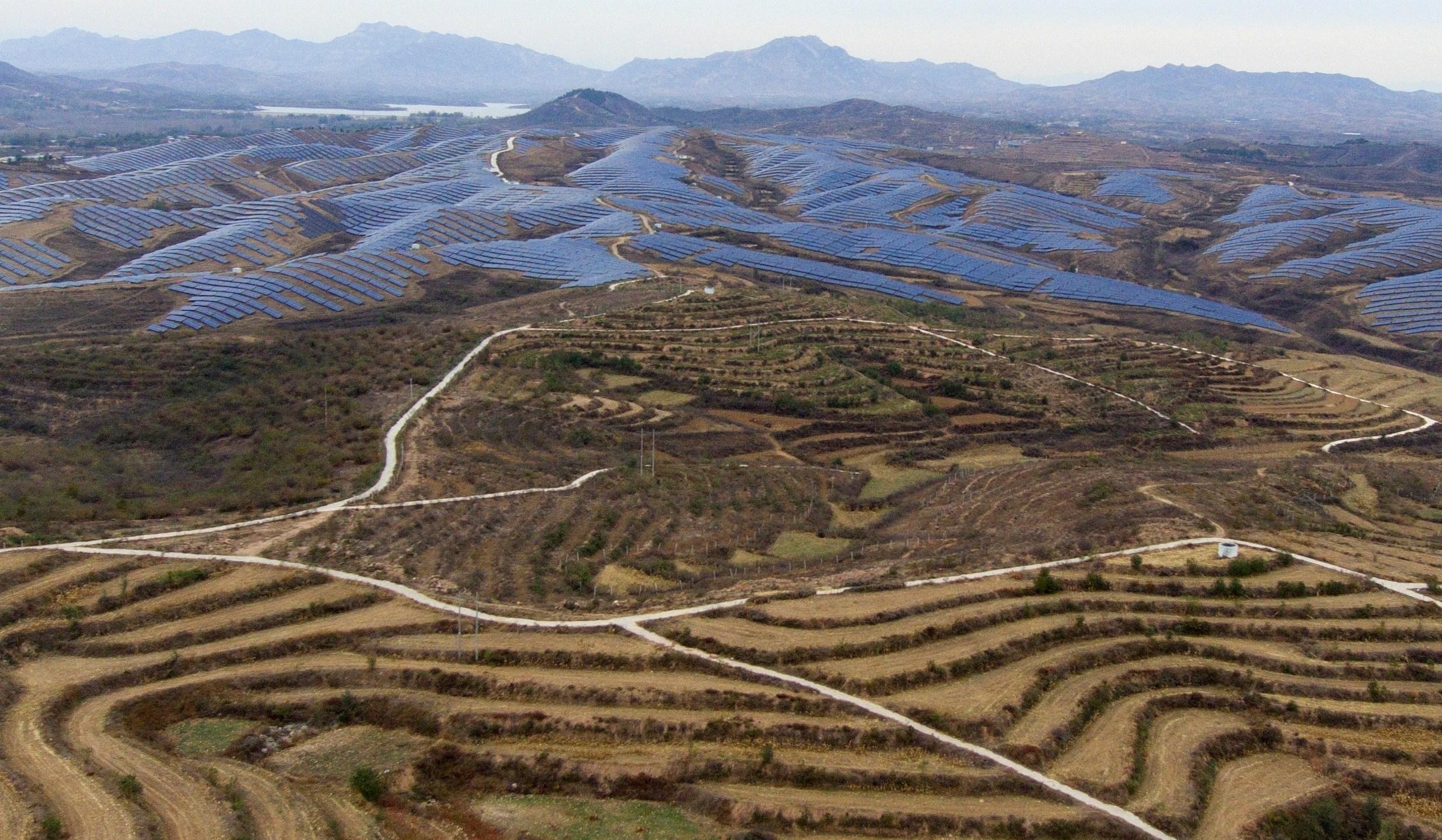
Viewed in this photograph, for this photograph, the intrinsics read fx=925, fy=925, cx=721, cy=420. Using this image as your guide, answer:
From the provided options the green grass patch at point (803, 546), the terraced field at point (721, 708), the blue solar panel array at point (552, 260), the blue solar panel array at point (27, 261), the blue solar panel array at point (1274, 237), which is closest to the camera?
the terraced field at point (721, 708)

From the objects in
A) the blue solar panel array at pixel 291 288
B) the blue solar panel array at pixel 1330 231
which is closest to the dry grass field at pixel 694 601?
the blue solar panel array at pixel 291 288

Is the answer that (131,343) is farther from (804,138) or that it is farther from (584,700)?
(804,138)

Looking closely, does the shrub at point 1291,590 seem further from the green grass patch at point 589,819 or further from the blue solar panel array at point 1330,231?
A: the blue solar panel array at point 1330,231

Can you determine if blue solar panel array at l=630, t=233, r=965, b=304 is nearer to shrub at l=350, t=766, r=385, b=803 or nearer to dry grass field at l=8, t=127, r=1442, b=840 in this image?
dry grass field at l=8, t=127, r=1442, b=840

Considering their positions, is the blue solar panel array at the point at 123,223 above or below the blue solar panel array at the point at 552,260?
above

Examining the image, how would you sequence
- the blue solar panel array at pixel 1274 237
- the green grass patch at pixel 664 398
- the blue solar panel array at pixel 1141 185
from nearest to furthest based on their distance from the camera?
the green grass patch at pixel 664 398 < the blue solar panel array at pixel 1274 237 < the blue solar panel array at pixel 1141 185

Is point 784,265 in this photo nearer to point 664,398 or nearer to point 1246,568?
point 664,398
